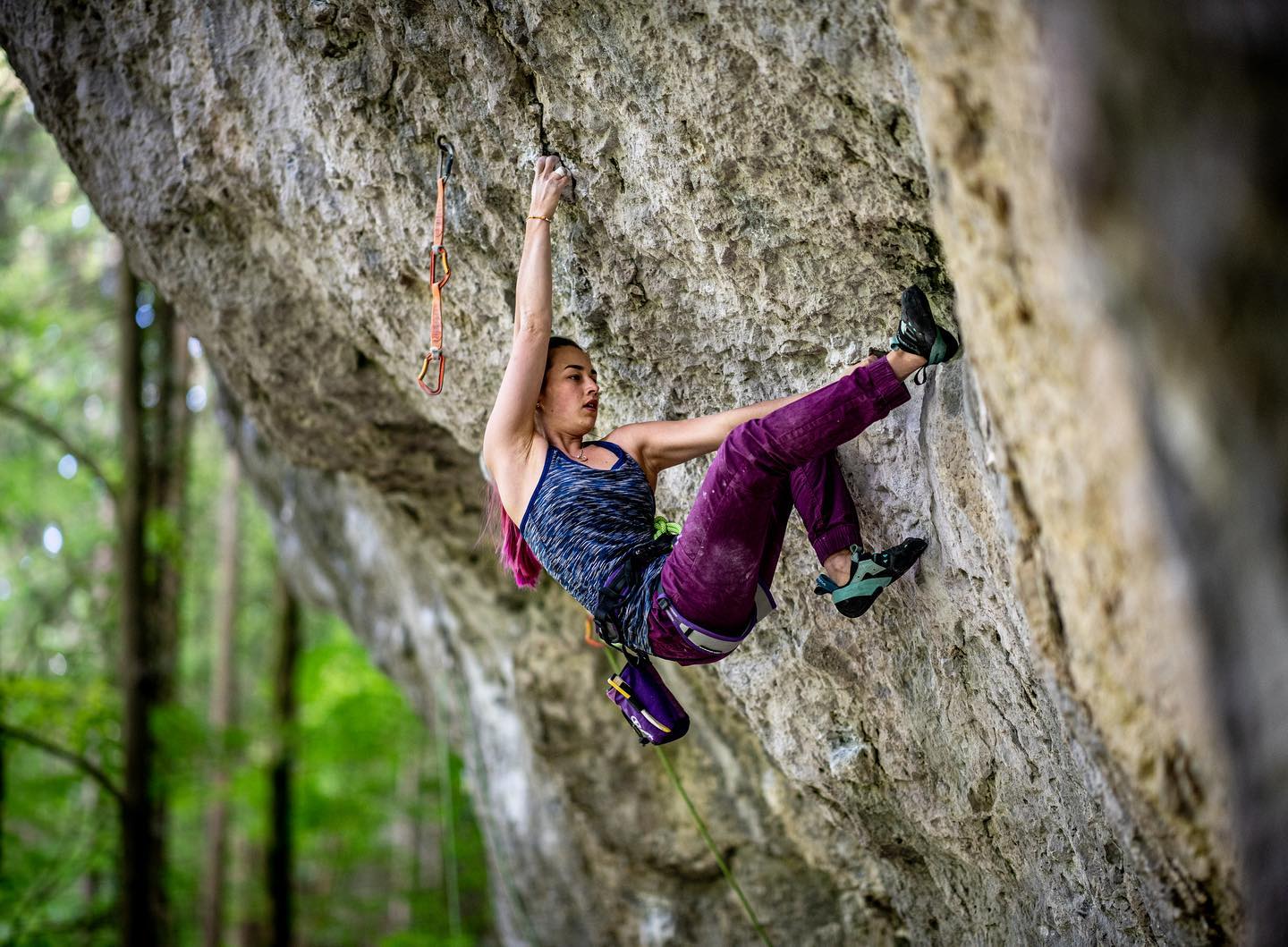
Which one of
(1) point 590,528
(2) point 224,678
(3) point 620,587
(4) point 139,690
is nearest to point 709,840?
(3) point 620,587

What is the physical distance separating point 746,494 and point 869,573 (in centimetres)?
58

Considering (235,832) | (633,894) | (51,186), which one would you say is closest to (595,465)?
(633,894)

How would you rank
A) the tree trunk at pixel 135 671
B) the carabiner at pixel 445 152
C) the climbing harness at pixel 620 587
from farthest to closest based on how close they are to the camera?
1. the tree trunk at pixel 135 671
2. the carabiner at pixel 445 152
3. the climbing harness at pixel 620 587

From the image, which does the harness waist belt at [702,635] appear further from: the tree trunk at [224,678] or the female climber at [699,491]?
the tree trunk at [224,678]

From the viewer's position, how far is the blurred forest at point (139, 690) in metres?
7.75

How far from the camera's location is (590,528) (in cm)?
313

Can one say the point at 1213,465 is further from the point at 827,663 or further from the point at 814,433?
the point at 827,663

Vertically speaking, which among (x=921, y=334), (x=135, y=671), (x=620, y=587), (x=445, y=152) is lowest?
(x=620, y=587)

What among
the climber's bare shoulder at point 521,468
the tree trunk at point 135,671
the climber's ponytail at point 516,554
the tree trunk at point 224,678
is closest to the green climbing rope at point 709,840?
the climber's ponytail at point 516,554

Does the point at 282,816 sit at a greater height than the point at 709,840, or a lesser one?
greater

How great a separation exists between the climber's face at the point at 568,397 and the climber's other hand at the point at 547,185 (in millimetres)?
457

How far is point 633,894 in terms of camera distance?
20.9ft

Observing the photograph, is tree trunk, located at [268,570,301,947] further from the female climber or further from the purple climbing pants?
the purple climbing pants

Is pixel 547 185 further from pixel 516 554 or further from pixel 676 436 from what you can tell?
pixel 516 554
